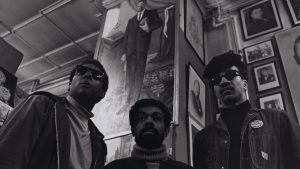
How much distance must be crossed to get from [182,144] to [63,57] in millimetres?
4889

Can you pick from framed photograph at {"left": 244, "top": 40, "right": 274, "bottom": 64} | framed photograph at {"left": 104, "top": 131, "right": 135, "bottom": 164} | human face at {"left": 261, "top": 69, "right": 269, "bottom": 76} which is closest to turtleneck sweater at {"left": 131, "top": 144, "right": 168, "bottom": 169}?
framed photograph at {"left": 104, "top": 131, "right": 135, "bottom": 164}

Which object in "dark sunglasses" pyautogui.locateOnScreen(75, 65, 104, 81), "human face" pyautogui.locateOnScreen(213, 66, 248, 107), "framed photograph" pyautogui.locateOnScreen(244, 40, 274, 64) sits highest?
"framed photograph" pyautogui.locateOnScreen(244, 40, 274, 64)

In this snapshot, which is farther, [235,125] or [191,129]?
[191,129]

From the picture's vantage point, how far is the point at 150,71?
3.93 m

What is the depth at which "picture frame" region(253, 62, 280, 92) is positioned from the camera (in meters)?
3.83

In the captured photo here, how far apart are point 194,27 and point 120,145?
225cm

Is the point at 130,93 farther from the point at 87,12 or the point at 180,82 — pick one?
the point at 87,12

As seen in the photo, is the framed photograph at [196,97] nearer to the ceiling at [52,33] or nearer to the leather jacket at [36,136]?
the ceiling at [52,33]

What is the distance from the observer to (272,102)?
144 inches

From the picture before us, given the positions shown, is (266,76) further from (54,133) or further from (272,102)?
(54,133)

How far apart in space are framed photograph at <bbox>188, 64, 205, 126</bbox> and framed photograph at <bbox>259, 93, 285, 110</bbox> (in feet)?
2.44

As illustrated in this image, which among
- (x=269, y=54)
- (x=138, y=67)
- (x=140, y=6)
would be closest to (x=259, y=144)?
(x=138, y=67)

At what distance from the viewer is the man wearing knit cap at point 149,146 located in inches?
69.7

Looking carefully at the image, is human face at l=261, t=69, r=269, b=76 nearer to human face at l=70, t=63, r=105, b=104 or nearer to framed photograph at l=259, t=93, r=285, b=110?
framed photograph at l=259, t=93, r=285, b=110
